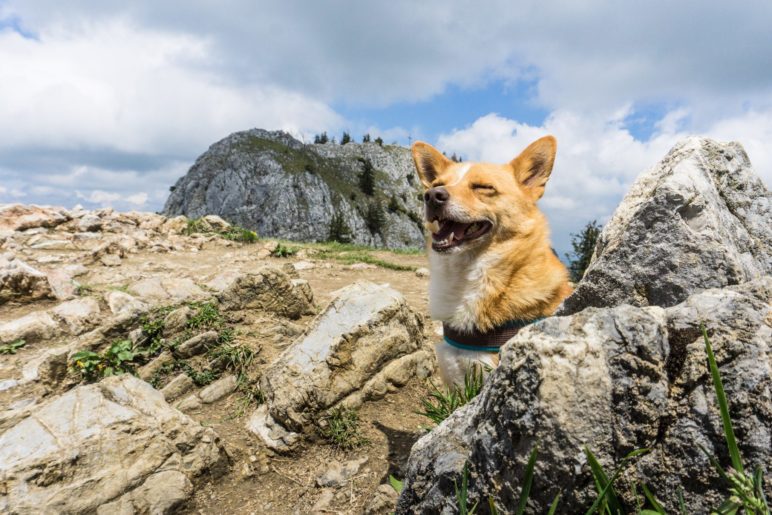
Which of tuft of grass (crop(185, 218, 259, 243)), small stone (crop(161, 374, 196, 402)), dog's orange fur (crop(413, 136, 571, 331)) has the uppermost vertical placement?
dog's orange fur (crop(413, 136, 571, 331))

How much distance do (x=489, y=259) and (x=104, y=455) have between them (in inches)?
137

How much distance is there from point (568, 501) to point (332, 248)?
15910 millimetres

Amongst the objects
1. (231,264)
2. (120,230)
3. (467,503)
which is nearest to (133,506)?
(467,503)

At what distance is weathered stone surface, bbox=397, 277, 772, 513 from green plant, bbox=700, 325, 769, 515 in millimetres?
58

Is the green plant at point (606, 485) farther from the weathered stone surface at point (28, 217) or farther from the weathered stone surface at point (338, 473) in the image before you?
the weathered stone surface at point (28, 217)

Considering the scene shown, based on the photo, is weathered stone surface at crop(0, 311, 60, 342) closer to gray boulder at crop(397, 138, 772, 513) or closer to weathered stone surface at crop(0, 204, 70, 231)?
gray boulder at crop(397, 138, 772, 513)

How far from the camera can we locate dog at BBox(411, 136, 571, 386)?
3357mm

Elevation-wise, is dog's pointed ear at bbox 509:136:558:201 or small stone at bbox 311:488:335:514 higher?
dog's pointed ear at bbox 509:136:558:201

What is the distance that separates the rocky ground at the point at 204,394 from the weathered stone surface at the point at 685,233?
7.25ft

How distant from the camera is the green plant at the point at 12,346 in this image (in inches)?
231

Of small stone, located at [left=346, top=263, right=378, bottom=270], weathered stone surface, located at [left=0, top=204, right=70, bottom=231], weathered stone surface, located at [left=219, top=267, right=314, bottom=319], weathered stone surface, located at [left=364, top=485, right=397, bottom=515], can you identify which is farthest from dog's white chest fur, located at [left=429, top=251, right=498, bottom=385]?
weathered stone surface, located at [left=0, top=204, right=70, bottom=231]

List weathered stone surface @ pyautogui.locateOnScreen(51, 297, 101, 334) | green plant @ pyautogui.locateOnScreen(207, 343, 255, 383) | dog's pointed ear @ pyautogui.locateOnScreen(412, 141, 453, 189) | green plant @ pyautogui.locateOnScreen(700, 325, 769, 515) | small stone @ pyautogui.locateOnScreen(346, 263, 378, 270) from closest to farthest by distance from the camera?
green plant @ pyautogui.locateOnScreen(700, 325, 769, 515) < dog's pointed ear @ pyautogui.locateOnScreen(412, 141, 453, 189) < green plant @ pyautogui.locateOnScreen(207, 343, 255, 383) < weathered stone surface @ pyautogui.locateOnScreen(51, 297, 101, 334) < small stone @ pyautogui.locateOnScreen(346, 263, 378, 270)

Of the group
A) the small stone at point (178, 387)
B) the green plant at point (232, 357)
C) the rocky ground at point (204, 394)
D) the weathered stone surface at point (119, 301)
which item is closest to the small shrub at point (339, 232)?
A: the rocky ground at point (204, 394)

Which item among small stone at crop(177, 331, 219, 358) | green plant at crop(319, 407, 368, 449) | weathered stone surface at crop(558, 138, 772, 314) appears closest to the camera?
weathered stone surface at crop(558, 138, 772, 314)
